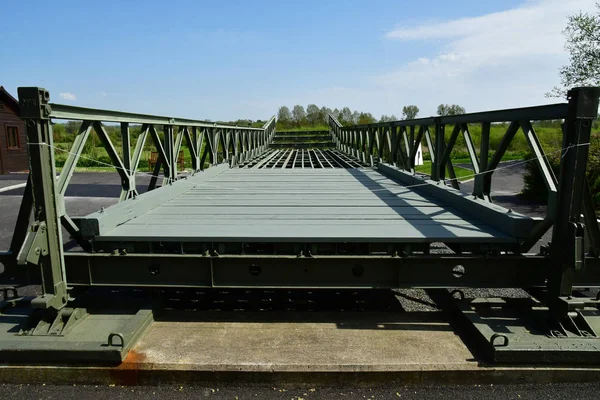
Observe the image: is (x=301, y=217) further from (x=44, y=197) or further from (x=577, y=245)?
(x=577, y=245)

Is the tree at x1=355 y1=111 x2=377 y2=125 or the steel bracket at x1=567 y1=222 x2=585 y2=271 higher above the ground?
the tree at x1=355 y1=111 x2=377 y2=125

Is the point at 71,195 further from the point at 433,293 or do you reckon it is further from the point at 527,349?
the point at 527,349

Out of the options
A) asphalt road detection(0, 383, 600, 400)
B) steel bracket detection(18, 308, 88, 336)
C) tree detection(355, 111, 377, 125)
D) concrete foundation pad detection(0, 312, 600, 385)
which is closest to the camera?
asphalt road detection(0, 383, 600, 400)

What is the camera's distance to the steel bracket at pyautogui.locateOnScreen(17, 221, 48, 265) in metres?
3.07

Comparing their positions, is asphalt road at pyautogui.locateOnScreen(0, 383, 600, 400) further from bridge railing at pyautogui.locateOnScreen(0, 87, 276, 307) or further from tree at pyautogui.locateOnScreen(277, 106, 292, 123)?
tree at pyautogui.locateOnScreen(277, 106, 292, 123)

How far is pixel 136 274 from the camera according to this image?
3729 millimetres

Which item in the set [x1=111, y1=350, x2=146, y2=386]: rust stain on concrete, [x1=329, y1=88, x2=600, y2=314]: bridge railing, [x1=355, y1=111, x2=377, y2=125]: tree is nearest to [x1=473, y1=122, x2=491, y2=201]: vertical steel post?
[x1=329, y1=88, x2=600, y2=314]: bridge railing

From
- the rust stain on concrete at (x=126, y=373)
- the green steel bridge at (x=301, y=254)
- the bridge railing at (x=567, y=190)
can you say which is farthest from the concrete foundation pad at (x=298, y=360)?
the bridge railing at (x=567, y=190)

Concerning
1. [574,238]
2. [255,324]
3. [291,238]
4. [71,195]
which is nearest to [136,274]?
[255,324]

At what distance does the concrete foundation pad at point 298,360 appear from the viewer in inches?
124

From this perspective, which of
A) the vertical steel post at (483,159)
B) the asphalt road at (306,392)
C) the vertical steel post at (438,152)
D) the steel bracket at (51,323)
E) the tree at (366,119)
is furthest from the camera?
the tree at (366,119)

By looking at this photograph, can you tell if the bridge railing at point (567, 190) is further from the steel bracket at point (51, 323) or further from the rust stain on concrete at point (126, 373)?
the steel bracket at point (51, 323)

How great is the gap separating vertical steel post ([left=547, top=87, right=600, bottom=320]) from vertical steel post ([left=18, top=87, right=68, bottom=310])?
3828mm

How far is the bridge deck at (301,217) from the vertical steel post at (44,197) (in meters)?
0.44
